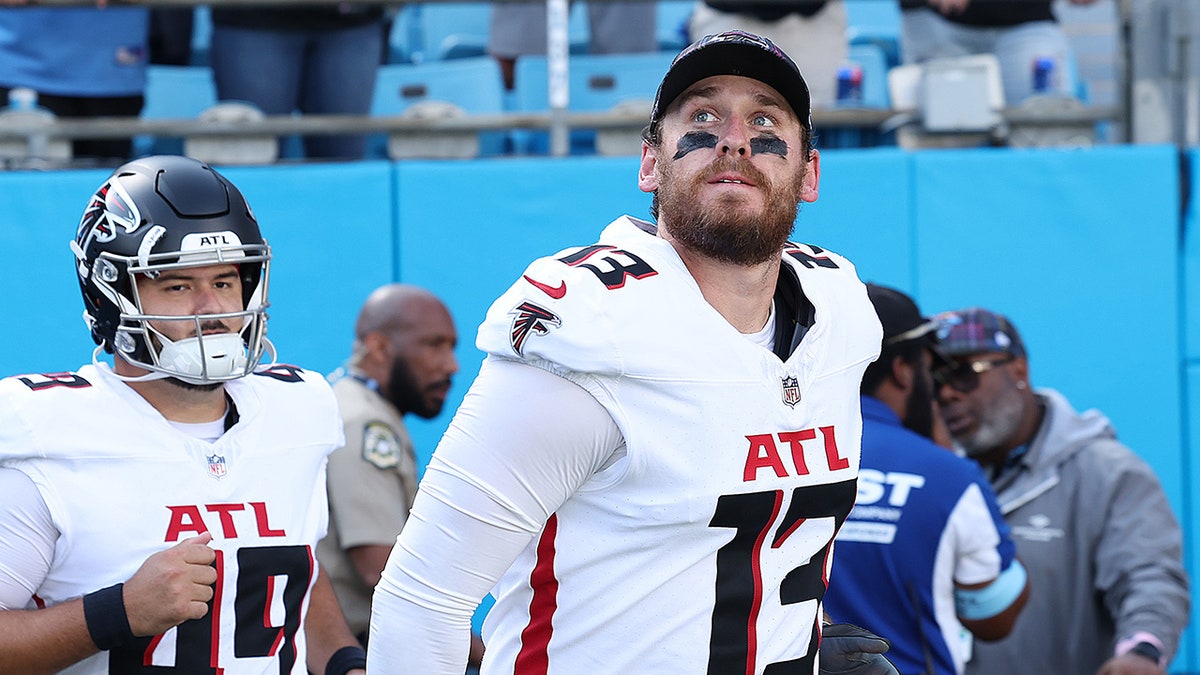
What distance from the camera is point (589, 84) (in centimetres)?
629

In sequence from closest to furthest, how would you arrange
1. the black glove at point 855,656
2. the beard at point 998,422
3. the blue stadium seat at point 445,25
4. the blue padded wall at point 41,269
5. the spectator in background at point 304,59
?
the black glove at point 855,656
the beard at point 998,422
the blue padded wall at point 41,269
the spectator in background at point 304,59
the blue stadium seat at point 445,25

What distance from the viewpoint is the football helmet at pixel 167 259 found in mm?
2273

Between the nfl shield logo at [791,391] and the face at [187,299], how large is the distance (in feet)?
3.11

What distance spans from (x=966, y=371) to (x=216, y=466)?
2.27 m

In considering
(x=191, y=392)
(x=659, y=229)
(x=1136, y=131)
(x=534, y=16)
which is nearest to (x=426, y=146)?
(x=534, y=16)

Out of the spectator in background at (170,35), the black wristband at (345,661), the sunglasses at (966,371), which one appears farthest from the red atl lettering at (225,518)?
the spectator in background at (170,35)

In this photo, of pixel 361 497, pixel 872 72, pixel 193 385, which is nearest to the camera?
pixel 193 385

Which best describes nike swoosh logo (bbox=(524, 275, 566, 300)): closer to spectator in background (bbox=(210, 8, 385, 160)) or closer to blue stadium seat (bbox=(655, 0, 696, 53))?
spectator in background (bbox=(210, 8, 385, 160))

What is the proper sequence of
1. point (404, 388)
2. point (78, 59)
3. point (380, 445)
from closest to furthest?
point (380, 445) < point (404, 388) < point (78, 59)

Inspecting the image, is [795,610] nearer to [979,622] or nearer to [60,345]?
[979,622]

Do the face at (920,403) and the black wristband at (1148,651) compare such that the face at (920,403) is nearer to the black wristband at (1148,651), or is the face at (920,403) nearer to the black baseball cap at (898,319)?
the black baseball cap at (898,319)

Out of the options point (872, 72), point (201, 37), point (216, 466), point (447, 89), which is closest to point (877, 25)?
point (872, 72)

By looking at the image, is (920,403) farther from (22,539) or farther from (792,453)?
(22,539)

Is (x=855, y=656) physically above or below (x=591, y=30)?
below
